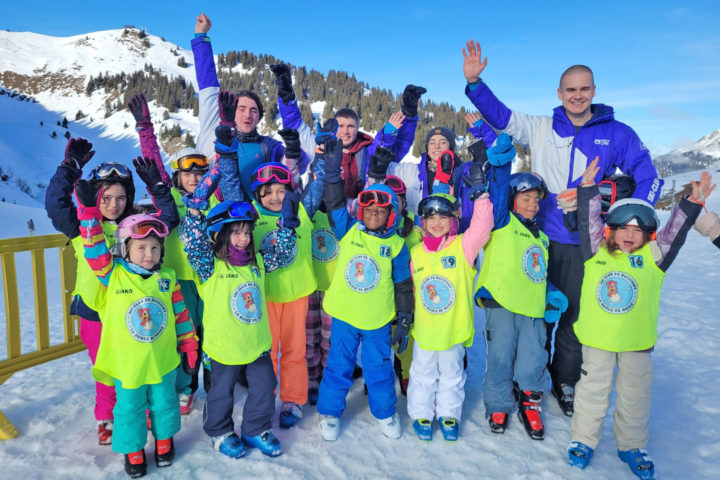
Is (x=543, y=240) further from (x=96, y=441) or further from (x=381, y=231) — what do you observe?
(x=96, y=441)

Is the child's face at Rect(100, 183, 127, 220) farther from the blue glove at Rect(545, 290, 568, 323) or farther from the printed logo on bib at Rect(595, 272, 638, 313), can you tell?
the printed logo on bib at Rect(595, 272, 638, 313)

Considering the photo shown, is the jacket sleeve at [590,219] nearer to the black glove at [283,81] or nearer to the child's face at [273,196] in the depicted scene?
the child's face at [273,196]

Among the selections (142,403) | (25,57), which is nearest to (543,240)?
(142,403)

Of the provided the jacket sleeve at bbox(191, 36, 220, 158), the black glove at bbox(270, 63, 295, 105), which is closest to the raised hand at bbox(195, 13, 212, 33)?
the jacket sleeve at bbox(191, 36, 220, 158)

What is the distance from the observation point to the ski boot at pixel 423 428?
11.0 ft

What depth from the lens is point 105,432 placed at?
3.22m

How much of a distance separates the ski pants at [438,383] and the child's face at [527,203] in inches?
47.9

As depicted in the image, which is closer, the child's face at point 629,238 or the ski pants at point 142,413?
the ski pants at point 142,413

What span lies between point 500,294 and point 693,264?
32.0 ft

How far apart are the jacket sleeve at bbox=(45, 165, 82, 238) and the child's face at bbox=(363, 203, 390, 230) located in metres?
2.12

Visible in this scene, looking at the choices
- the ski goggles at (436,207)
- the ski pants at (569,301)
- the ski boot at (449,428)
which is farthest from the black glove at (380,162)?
the ski boot at (449,428)

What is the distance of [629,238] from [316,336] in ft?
8.73

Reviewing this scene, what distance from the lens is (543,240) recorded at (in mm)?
3605

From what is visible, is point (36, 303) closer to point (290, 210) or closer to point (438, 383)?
point (290, 210)
